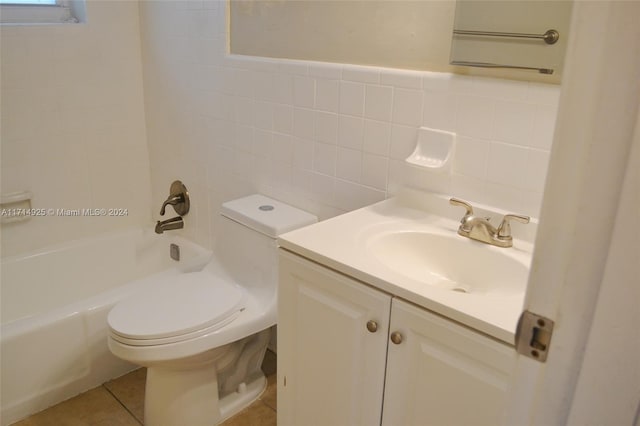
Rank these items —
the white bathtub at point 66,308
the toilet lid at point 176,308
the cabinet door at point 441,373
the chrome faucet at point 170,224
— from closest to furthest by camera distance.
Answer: the cabinet door at point 441,373 → the toilet lid at point 176,308 → the white bathtub at point 66,308 → the chrome faucet at point 170,224

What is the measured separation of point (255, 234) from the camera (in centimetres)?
190

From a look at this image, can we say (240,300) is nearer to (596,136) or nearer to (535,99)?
(535,99)

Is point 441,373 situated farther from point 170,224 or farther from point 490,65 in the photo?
point 170,224

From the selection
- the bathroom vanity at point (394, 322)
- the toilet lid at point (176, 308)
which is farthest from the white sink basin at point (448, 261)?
the toilet lid at point (176, 308)

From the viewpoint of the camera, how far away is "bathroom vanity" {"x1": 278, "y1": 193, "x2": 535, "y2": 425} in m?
1.06

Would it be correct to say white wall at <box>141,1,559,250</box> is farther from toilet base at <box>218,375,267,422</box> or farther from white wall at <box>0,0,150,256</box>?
toilet base at <box>218,375,267,422</box>

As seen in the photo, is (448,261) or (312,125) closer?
(448,261)

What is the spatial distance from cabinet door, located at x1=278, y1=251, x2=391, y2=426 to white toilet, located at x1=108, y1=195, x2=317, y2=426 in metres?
0.36

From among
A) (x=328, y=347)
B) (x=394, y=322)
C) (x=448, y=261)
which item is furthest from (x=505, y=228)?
(x=328, y=347)

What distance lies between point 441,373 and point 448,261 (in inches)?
15.1

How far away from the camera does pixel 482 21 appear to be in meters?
1.40

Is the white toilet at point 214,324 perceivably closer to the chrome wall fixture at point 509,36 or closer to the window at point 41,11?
the chrome wall fixture at point 509,36

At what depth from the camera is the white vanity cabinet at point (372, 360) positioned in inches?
41.7

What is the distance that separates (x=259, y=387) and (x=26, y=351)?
33.3 inches
